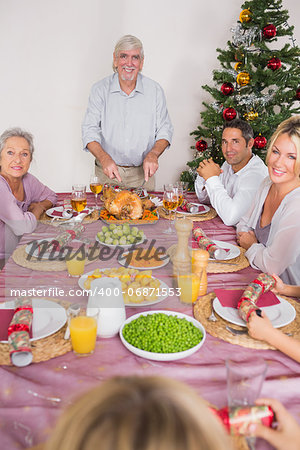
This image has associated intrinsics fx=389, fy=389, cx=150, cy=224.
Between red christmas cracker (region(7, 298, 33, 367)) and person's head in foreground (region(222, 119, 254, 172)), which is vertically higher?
person's head in foreground (region(222, 119, 254, 172))

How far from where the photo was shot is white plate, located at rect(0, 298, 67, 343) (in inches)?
39.7

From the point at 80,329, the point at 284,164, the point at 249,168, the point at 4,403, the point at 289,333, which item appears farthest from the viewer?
the point at 249,168

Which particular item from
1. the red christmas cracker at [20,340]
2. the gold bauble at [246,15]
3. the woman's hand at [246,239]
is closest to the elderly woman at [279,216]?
the woman's hand at [246,239]

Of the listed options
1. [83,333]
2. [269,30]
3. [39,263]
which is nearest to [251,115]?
[269,30]

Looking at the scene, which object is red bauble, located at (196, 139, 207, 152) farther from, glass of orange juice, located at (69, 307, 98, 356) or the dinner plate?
Answer: glass of orange juice, located at (69, 307, 98, 356)

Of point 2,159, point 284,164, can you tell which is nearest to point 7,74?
point 2,159

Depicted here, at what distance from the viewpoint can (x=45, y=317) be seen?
1080mm

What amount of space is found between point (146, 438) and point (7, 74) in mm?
4038

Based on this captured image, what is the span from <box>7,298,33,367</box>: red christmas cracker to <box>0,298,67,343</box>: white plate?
0.04 metres

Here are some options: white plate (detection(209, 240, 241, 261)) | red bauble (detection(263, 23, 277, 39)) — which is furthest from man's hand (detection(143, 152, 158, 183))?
red bauble (detection(263, 23, 277, 39))

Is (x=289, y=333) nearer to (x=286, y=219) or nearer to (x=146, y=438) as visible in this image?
(x=286, y=219)

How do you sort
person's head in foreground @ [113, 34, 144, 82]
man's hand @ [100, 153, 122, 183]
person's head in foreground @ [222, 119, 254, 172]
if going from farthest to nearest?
person's head in foreground @ [113, 34, 144, 82] < person's head in foreground @ [222, 119, 254, 172] < man's hand @ [100, 153, 122, 183]

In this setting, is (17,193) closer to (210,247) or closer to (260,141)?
(210,247)

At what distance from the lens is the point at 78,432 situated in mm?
392
